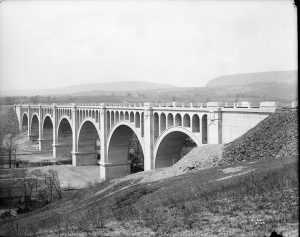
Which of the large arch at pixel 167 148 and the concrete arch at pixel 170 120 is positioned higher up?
the concrete arch at pixel 170 120

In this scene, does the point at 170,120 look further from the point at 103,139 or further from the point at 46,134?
the point at 46,134

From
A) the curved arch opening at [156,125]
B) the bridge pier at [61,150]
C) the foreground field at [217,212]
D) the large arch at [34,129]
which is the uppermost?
the curved arch opening at [156,125]

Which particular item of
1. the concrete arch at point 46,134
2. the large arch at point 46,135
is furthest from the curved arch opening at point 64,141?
the large arch at point 46,135

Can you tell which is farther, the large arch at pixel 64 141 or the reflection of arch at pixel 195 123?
the large arch at pixel 64 141

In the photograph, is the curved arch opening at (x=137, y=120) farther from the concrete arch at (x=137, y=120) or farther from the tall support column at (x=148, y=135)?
the tall support column at (x=148, y=135)

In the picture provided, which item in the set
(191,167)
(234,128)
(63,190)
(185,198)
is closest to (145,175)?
(191,167)

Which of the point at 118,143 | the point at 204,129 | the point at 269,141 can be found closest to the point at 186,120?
the point at 204,129

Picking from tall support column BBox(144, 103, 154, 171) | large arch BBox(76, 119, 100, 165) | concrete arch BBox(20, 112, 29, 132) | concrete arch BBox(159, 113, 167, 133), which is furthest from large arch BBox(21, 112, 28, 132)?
concrete arch BBox(159, 113, 167, 133)

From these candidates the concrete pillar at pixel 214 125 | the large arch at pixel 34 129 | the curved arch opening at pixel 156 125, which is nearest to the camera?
the concrete pillar at pixel 214 125
